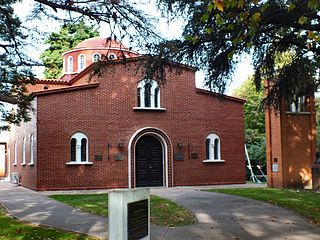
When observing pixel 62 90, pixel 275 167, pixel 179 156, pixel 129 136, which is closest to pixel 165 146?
pixel 179 156

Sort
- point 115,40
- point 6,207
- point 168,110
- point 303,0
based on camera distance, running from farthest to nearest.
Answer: point 168,110 < point 6,207 < point 115,40 < point 303,0

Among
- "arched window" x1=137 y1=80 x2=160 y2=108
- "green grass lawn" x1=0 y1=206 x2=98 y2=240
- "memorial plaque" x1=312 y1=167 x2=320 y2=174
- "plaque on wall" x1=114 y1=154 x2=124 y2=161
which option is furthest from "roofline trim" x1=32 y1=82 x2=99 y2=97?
"green grass lawn" x1=0 y1=206 x2=98 y2=240

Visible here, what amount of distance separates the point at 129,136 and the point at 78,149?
2.84 meters

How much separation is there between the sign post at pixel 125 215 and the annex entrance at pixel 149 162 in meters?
17.3

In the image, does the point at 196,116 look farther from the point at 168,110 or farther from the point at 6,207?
the point at 6,207

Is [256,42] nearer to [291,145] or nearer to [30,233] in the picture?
[30,233]

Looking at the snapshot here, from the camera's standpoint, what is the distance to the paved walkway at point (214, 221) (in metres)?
10.0

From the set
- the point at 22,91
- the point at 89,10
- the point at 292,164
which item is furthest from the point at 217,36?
the point at 292,164

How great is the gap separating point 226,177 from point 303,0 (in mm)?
18220

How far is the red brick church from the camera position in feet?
74.7

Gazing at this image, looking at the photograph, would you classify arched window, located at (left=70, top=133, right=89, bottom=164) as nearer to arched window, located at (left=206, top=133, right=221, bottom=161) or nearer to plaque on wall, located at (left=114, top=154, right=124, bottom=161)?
plaque on wall, located at (left=114, top=154, right=124, bottom=161)

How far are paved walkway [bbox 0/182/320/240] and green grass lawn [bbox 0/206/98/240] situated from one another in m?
0.45

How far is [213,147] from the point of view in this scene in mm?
26344

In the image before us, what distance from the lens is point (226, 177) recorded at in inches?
1042
